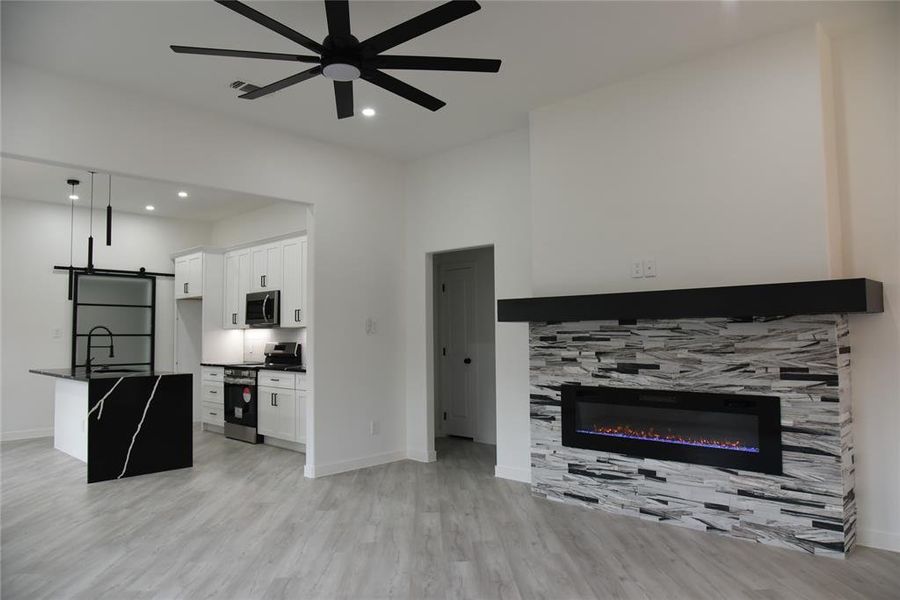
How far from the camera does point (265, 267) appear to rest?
707 cm

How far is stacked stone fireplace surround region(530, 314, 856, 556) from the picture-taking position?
3.23 meters

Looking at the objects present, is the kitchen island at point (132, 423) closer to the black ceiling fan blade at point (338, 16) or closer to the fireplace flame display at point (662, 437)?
the fireplace flame display at point (662, 437)

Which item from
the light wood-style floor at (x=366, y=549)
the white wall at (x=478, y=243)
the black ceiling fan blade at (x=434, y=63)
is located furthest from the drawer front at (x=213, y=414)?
the black ceiling fan blade at (x=434, y=63)

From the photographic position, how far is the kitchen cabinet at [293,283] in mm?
6559

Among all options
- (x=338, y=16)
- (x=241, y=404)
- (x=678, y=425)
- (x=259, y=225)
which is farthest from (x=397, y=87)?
(x=259, y=225)

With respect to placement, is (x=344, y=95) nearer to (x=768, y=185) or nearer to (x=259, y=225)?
(x=768, y=185)

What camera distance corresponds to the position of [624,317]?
380 cm

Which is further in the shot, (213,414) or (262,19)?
(213,414)

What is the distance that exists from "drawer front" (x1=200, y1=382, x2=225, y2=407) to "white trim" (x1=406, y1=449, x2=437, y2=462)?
113 inches

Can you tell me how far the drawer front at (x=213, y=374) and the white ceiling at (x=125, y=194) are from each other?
218cm

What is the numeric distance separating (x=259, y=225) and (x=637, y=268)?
5.42 meters

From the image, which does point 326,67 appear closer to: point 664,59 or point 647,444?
point 664,59

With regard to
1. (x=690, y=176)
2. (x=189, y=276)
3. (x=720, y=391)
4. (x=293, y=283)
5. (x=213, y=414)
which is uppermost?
(x=690, y=176)

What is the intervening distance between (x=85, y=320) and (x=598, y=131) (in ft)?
23.2
